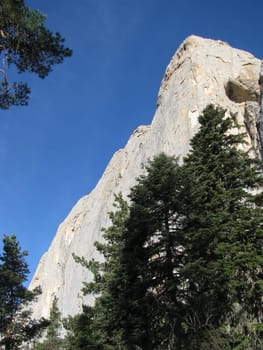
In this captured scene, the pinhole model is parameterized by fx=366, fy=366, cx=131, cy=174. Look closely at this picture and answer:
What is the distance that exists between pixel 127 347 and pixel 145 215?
4279 millimetres

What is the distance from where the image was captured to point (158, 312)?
11.4m

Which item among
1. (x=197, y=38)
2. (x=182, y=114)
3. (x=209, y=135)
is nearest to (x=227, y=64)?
(x=197, y=38)

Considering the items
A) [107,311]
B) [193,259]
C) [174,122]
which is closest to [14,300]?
[107,311]

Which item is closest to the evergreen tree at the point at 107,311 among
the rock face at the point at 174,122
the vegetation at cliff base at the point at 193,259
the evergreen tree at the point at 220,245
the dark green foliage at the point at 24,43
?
the vegetation at cliff base at the point at 193,259

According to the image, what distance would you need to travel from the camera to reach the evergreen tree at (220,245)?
9.96 metres

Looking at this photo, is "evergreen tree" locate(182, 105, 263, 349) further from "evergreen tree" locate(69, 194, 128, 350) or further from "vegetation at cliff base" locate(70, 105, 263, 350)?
"evergreen tree" locate(69, 194, 128, 350)

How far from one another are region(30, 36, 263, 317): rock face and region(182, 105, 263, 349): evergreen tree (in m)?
13.8

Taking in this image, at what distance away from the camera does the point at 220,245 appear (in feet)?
35.7

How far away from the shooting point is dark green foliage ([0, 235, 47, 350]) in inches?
776

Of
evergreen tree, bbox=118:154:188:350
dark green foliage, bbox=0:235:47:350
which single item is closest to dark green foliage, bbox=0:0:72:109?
evergreen tree, bbox=118:154:188:350

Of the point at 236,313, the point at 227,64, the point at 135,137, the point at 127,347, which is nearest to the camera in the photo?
the point at 236,313

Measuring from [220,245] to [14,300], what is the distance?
14.9 m

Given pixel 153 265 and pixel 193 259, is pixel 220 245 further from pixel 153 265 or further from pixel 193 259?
pixel 153 265

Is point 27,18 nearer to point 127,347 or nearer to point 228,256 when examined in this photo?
point 228,256
